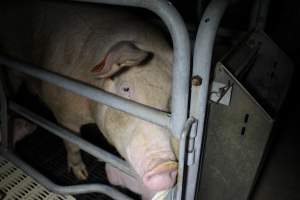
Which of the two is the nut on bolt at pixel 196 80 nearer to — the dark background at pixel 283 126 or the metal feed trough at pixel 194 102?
the metal feed trough at pixel 194 102

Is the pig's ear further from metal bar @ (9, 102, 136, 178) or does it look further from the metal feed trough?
metal bar @ (9, 102, 136, 178)

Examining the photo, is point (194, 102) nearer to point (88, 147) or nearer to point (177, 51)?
point (177, 51)

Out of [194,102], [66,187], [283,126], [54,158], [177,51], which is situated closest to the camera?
[177,51]

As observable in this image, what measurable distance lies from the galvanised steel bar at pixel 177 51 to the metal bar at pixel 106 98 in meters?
0.06

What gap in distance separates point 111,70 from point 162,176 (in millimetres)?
477

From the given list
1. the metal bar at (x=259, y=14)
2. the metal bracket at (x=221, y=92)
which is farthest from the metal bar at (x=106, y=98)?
the metal bar at (x=259, y=14)

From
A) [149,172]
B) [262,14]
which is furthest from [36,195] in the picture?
[262,14]

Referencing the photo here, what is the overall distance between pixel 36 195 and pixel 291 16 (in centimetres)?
377

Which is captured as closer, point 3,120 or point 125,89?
point 125,89

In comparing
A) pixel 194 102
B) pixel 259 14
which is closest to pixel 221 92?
pixel 194 102

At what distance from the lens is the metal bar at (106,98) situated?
102 cm

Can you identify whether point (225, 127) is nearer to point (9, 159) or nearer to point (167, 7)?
point (167, 7)

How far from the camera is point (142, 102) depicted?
4.27 ft

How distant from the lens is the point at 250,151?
1.23m
